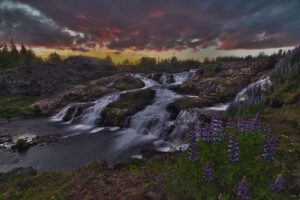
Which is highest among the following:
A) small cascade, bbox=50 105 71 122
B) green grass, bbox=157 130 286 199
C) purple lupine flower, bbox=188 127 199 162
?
purple lupine flower, bbox=188 127 199 162

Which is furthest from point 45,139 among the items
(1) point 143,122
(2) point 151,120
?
(2) point 151,120

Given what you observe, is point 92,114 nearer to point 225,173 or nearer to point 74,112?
point 74,112

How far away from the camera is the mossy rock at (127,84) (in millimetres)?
69537

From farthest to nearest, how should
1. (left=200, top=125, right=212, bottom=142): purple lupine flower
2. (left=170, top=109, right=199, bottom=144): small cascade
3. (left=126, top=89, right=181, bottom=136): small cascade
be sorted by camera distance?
(left=126, top=89, right=181, bottom=136): small cascade → (left=170, top=109, right=199, bottom=144): small cascade → (left=200, top=125, right=212, bottom=142): purple lupine flower

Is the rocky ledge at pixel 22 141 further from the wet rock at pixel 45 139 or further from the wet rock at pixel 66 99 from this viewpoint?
→ the wet rock at pixel 66 99

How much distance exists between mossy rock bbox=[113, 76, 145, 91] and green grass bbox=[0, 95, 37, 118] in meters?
23.5

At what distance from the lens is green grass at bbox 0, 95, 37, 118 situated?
51438 mm

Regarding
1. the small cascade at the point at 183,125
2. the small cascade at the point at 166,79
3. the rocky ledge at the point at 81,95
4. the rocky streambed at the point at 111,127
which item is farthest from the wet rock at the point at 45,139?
the small cascade at the point at 166,79

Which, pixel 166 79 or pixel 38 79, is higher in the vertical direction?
pixel 38 79

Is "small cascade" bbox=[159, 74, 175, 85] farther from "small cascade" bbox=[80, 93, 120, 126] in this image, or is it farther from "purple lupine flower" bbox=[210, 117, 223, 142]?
"purple lupine flower" bbox=[210, 117, 223, 142]

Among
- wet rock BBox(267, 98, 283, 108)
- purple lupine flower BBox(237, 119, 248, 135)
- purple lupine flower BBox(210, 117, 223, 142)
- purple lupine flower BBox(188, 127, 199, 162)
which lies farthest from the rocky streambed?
purple lupine flower BBox(188, 127, 199, 162)

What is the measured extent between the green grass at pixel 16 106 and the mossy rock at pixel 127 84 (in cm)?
2355

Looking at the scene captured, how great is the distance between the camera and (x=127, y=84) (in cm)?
7288

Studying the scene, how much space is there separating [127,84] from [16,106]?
30.0 m
